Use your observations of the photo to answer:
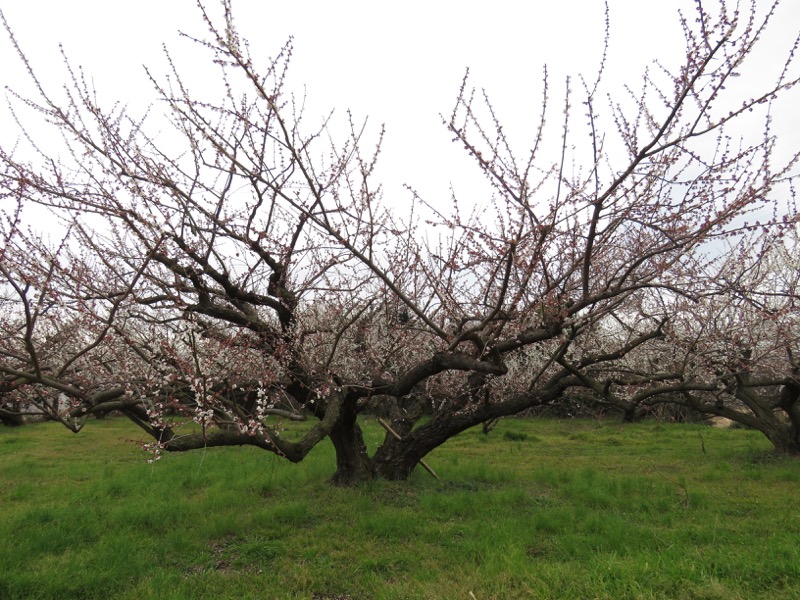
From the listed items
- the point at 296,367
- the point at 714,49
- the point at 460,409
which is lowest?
the point at 460,409

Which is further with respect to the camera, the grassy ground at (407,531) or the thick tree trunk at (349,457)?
the thick tree trunk at (349,457)

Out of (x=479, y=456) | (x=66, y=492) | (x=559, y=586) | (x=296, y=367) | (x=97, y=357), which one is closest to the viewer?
(x=559, y=586)

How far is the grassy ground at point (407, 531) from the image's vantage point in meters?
3.93

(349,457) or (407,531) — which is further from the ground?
(349,457)

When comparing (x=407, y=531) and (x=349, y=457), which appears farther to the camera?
(x=349, y=457)

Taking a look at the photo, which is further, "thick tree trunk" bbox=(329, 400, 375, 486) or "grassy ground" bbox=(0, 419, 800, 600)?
"thick tree trunk" bbox=(329, 400, 375, 486)

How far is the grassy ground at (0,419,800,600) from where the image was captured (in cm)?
393

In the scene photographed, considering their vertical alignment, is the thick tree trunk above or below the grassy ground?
above

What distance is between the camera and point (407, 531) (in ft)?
17.2

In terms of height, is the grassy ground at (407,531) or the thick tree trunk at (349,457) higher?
the thick tree trunk at (349,457)

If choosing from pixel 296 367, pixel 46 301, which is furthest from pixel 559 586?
pixel 46 301

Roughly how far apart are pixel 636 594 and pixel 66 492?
6955 millimetres

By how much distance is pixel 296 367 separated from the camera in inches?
237

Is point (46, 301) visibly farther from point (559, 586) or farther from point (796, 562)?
point (796, 562)
